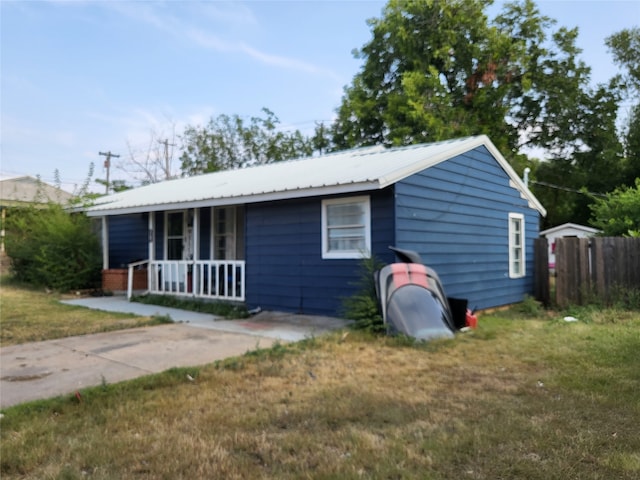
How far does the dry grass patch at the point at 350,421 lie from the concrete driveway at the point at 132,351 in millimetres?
512

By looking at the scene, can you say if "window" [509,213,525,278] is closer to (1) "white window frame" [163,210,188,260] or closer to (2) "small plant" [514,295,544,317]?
(2) "small plant" [514,295,544,317]

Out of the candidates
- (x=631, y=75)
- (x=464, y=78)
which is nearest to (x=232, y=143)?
(x=464, y=78)

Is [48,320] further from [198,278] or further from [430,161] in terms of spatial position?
[430,161]

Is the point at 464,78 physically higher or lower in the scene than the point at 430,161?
higher

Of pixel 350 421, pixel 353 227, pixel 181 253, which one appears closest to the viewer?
pixel 350 421

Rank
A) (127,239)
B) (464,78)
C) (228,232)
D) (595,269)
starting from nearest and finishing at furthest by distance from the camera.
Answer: (595,269)
(228,232)
(127,239)
(464,78)

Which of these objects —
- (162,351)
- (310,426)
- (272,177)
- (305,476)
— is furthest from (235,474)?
(272,177)

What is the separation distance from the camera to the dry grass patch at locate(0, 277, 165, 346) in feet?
23.4

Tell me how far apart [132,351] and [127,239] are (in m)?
9.16

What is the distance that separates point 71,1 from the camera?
11.0m

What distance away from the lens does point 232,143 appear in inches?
1395

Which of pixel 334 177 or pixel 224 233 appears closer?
pixel 334 177

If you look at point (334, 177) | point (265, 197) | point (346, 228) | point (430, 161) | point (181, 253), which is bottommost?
Answer: point (181, 253)

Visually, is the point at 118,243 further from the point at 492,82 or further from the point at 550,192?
the point at 550,192
